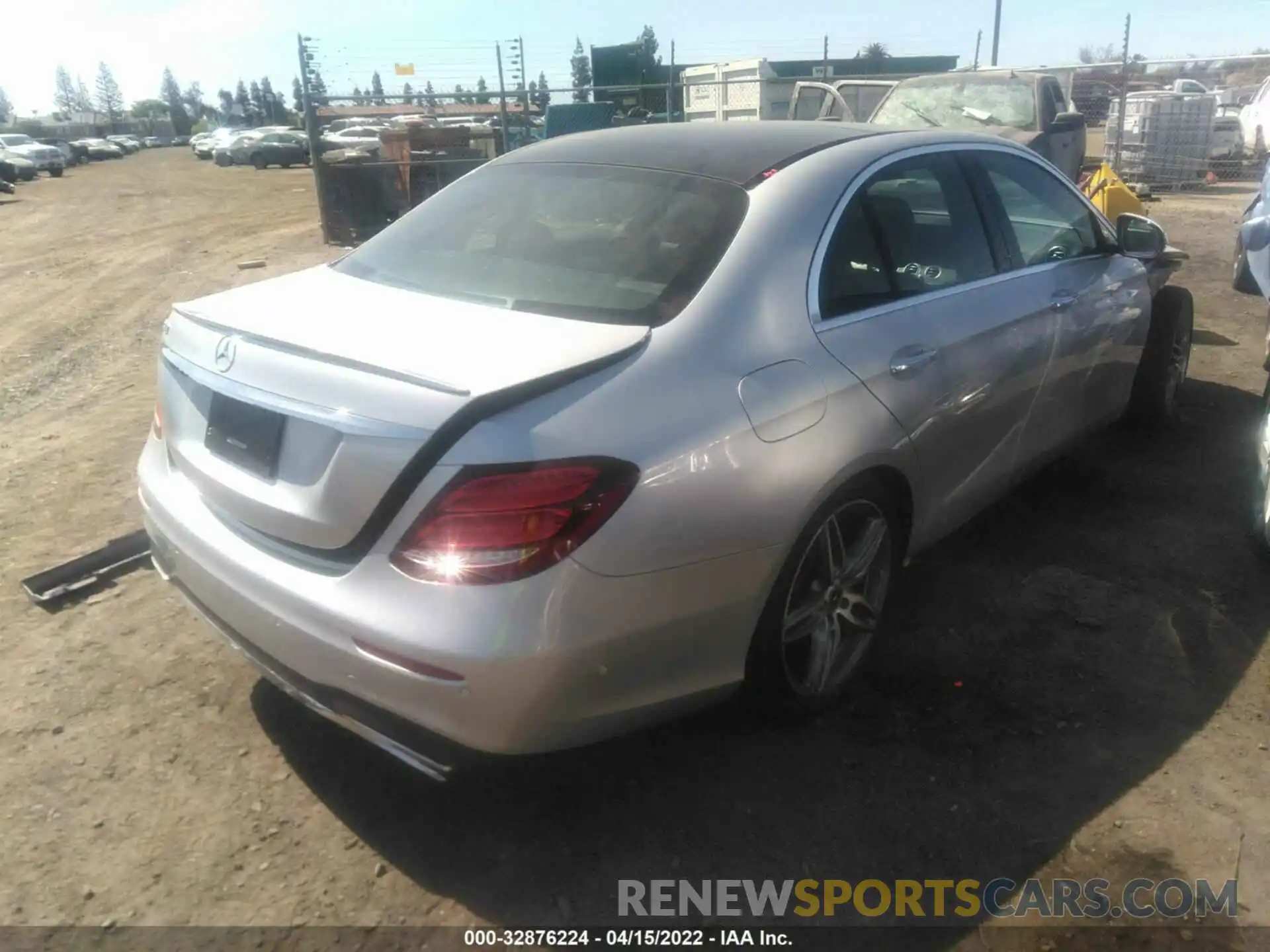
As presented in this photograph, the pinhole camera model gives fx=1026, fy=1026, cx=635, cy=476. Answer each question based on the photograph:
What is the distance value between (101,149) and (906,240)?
2307 inches

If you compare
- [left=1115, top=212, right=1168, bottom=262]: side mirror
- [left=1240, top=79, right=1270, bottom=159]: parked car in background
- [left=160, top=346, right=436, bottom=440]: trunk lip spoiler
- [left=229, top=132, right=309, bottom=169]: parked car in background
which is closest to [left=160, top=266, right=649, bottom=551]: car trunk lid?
[left=160, top=346, right=436, bottom=440]: trunk lip spoiler

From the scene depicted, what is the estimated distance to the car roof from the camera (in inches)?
121

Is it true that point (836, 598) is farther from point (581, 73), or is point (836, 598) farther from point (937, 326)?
point (581, 73)

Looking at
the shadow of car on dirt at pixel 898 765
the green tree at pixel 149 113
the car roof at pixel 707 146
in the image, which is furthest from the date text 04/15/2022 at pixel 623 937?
the green tree at pixel 149 113

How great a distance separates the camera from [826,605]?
294 centimetres

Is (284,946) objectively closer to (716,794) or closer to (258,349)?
(716,794)

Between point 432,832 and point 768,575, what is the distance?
1.08m

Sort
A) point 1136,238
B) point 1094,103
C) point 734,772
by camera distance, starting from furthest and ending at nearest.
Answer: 1. point 1094,103
2. point 1136,238
3. point 734,772

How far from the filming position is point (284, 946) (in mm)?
2277

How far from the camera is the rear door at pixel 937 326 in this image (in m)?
2.92

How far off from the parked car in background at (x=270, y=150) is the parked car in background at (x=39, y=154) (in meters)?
6.32

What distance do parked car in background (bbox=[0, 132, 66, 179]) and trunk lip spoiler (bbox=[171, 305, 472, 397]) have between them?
1581 inches

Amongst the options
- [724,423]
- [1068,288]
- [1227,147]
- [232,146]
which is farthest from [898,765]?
[232,146]

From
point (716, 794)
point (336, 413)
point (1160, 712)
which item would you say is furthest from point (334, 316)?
point (1160, 712)
